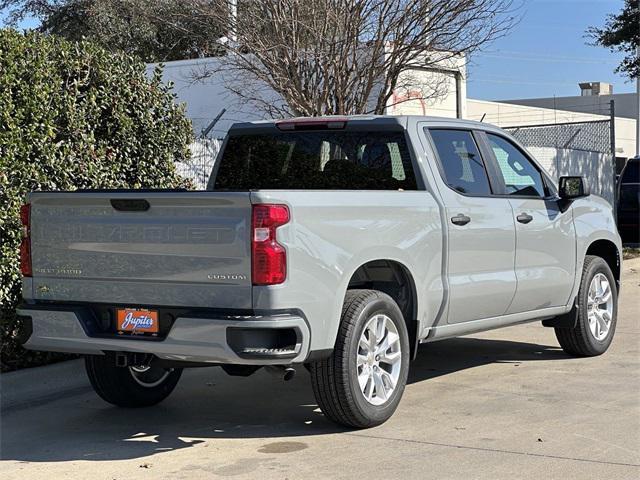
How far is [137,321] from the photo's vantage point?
6160 millimetres

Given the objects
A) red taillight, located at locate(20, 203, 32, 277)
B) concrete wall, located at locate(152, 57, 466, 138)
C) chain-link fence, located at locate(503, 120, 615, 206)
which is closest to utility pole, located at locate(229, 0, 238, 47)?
concrete wall, located at locate(152, 57, 466, 138)

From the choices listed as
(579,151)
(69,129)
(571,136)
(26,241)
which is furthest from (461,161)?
(571,136)

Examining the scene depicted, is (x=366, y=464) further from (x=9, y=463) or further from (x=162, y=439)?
(x=9, y=463)

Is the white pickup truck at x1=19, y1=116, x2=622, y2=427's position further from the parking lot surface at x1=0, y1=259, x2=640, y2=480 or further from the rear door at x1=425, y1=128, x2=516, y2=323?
the parking lot surface at x1=0, y1=259, x2=640, y2=480

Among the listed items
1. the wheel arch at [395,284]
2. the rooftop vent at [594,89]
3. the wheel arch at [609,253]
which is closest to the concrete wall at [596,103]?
the rooftop vent at [594,89]

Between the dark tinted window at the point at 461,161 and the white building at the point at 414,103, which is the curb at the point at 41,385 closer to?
the dark tinted window at the point at 461,161

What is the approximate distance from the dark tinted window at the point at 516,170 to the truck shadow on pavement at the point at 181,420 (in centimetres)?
159

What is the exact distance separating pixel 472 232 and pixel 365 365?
1.51 meters

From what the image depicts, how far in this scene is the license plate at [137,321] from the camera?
6100mm

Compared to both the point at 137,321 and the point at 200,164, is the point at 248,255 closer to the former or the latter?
the point at 137,321

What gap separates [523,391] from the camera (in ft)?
25.0

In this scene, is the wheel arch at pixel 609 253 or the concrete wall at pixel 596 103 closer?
the wheel arch at pixel 609 253

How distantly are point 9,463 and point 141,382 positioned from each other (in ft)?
4.98

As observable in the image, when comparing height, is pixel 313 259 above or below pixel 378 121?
below
